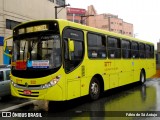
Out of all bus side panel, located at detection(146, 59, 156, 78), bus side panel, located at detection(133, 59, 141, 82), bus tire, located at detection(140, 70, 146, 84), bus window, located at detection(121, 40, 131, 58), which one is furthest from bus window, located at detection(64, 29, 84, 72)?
bus side panel, located at detection(146, 59, 156, 78)

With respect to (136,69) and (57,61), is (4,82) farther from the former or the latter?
(136,69)

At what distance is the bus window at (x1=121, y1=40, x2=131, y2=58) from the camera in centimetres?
1370

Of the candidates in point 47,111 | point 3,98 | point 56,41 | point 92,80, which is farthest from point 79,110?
point 3,98

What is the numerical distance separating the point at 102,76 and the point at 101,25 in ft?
336

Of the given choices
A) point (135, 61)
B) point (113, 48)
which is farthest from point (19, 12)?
point (113, 48)

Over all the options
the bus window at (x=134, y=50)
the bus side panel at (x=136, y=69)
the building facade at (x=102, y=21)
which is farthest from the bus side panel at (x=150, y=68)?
the building facade at (x=102, y=21)

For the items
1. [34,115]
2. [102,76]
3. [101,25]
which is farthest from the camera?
[101,25]

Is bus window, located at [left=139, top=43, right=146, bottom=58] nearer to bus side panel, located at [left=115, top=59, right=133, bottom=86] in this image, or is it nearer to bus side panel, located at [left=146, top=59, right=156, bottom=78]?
bus side panel, located at [left=146, top=59, right=156, bottom=78]

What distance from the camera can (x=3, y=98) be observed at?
1205 cm

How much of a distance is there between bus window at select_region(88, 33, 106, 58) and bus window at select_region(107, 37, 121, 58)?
22.2 inches

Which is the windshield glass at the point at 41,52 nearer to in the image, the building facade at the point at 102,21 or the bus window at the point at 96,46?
the bus window at the point at 96,46

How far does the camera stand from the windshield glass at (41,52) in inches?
339

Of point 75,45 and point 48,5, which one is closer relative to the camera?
point 75,45

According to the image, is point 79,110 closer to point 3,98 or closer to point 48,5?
point 3,98
